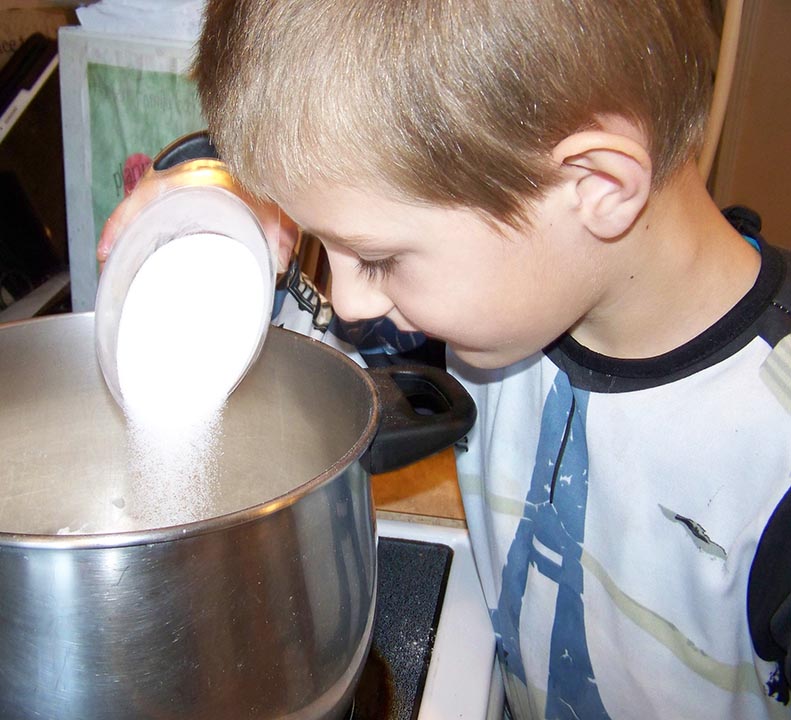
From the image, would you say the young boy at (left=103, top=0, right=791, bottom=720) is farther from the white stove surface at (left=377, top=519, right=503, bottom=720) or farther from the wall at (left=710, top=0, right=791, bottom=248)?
the wall at (left=710, top=0, right=791, bottom=248)

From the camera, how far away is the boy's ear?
0.44 metres

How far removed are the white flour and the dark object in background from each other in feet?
1.47

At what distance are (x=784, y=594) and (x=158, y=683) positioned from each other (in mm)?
383

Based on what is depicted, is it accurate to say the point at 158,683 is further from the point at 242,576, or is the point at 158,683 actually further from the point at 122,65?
the point at 122,65

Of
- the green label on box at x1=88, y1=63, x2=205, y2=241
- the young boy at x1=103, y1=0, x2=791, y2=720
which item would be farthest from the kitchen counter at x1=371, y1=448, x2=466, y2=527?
the green label on box at x1=88, y1=63, x2=205, y2=241

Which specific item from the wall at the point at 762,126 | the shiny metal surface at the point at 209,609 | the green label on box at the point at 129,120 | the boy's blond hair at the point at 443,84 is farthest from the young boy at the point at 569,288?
the wall at the point at 762,126

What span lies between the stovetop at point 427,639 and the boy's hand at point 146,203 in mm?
251

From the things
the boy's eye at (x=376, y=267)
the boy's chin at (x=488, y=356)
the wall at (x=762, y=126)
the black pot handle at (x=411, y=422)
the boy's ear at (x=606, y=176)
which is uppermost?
the boy's ear at (x=606, y=176)

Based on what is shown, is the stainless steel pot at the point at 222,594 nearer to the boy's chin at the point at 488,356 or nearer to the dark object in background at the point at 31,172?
the boy's chin at the point at 488,356

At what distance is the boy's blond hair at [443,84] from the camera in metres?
0.41

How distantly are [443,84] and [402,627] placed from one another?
1.22 ft

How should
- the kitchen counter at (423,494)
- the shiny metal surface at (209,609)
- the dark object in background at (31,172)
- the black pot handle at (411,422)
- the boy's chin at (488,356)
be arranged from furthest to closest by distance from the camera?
the dark object in background at (31,172) → the kitchen counter at (423,494) → the boy's chin at (488,356) → the black pot handle at (411,422) → the shiny metal surface at (209,609)

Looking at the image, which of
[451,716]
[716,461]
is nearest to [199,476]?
[451,716]

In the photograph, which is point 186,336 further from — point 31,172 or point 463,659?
point 31,172
